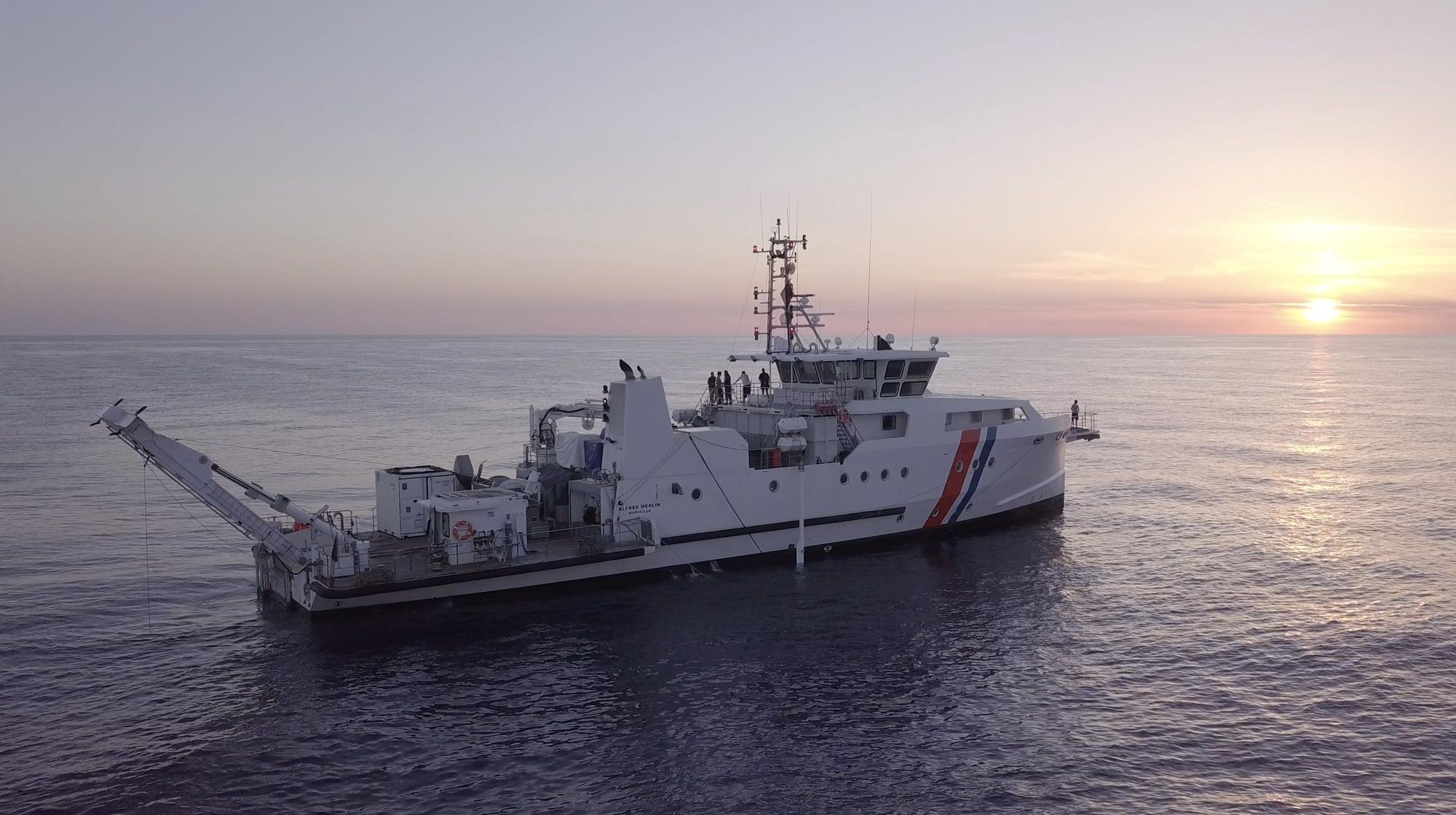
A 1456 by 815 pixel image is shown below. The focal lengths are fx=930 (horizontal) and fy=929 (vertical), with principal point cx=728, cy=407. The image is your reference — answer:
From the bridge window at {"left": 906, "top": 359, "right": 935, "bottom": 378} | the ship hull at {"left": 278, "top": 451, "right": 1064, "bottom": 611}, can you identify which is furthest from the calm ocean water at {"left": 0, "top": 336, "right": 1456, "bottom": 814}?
the bridge window at {"left": 906, "top": 359, "right": 935, "bottom": 378}

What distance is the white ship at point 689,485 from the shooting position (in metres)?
19.6

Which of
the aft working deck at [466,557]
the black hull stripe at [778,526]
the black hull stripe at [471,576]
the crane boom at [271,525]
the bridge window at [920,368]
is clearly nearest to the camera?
the black hull stripe at [471,576]

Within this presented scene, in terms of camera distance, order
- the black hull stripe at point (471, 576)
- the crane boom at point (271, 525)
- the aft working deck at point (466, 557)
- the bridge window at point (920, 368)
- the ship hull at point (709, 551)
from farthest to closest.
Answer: the bridge window at point (920, 368)
the ship hull at point (709, 551)
the aft working deck at point (466, 557)
the crane boom at point (271, 525)
the black hull stripe at point (471, 576)

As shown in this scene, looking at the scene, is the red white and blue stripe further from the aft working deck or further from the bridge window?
the aft working deck

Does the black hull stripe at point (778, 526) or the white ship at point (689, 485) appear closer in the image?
the white ship at point (689, 485)

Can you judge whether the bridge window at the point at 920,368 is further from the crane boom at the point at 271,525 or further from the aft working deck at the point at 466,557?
the crane boom at the point at 271,525

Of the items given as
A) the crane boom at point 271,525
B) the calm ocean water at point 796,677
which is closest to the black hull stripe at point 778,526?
the calm ocean water at point 796,677

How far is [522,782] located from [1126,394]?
8382 cm

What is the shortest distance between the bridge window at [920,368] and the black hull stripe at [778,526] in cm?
411

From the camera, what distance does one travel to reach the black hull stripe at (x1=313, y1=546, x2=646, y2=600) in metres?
18.9

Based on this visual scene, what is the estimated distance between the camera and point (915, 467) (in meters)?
26.7

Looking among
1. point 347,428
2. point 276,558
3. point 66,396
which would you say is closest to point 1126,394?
point 347,428

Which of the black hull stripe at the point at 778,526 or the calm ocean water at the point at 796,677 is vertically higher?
the black hull stripe at the point at 778,526

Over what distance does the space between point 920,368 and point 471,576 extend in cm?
1462
